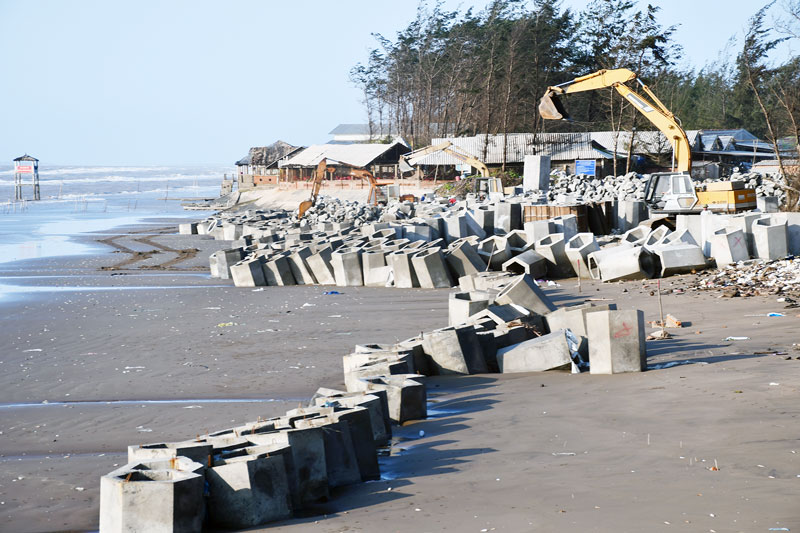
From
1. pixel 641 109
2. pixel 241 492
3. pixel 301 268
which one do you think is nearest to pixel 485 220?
pixel 301 268

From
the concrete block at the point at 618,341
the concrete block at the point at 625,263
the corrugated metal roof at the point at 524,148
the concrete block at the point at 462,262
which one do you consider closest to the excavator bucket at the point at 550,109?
the concrete block at the point at 462,262

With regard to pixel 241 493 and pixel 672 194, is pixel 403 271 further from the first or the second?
pixel 241 493

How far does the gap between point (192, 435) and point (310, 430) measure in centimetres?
229

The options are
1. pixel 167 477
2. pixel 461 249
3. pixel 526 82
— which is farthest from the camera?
pixel 526 82

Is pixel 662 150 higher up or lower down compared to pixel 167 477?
higher up

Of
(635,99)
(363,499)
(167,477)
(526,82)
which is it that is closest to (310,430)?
(363,499)

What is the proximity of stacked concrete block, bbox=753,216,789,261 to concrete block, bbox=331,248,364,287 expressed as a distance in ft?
27.6

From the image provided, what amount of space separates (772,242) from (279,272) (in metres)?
10.8

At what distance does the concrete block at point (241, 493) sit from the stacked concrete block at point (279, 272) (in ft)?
51.2

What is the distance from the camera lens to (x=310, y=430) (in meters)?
5.71

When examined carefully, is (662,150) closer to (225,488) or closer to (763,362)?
(763,362)

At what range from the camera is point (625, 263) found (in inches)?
658

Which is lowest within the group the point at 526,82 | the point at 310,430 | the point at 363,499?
the point at 363,499

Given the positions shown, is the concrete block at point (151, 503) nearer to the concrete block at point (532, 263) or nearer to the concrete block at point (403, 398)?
the concrete block at point (403, 398)
